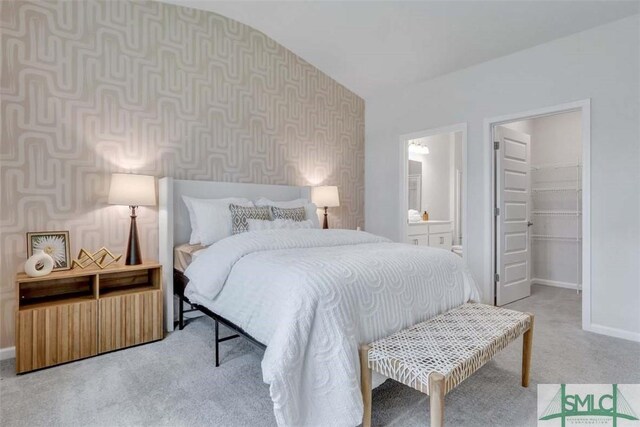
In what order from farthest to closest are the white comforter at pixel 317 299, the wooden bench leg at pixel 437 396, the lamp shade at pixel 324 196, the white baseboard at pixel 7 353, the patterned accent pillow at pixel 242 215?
the lamp shade at pixel 324 196, the patterned accent pillow at pixel 242 215, the white baseboard at pixel 7 353, the white comforter at pixel 317 299, the wooden bench leg at pixel 437 396

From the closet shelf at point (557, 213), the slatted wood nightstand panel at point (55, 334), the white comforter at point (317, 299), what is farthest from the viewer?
the closet shelf at point (557, 213)

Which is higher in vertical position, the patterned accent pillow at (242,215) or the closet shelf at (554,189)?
the closet shelf at (554,189)

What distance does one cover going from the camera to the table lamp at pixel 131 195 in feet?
8.48

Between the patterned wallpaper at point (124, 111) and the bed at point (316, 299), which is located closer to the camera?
the bed at point (316, 299)

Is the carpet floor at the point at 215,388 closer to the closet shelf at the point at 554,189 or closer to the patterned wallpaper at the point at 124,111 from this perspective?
the patterned wallpaper at the point at 124,111


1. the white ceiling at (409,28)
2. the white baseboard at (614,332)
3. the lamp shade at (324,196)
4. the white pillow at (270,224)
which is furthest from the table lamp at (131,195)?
the white baseboard at (614,332)

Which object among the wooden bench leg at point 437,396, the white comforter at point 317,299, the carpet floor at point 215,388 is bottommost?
the carpet floor at point 215,388

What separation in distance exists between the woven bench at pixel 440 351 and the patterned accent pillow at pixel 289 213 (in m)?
1.76

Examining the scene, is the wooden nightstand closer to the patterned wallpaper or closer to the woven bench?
the patterned wallpaper

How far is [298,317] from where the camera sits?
4.84 feet

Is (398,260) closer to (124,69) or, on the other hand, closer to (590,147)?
(590,147)

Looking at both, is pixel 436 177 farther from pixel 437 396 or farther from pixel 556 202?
pixel 437 396

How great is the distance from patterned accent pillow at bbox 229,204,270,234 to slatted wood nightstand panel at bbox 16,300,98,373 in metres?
1.13

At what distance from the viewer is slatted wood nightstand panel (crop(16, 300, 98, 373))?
210cm
